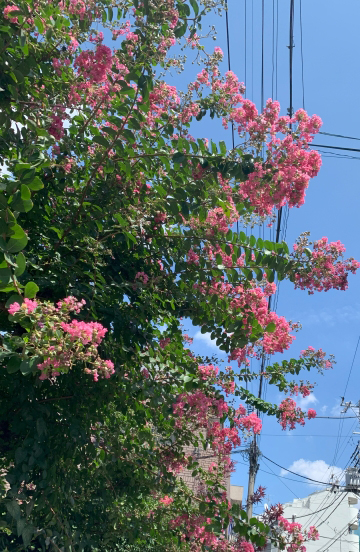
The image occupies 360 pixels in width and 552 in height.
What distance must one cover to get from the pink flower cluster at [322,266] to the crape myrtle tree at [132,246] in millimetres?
11

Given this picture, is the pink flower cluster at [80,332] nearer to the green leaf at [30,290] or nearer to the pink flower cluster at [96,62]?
the green leaf at [30,290]

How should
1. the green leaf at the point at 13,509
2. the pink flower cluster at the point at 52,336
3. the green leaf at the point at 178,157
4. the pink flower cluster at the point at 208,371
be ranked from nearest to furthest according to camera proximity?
the pink flower cluster at the point at 52,336, the green leaf at the point at 13,509, the green leaf at the point at 178,157, the pink flower cluster at the point at 208,371

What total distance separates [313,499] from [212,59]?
3392 cm

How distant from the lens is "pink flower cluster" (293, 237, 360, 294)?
3.33m

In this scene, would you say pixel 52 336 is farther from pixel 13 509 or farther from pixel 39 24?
pixel 39 24

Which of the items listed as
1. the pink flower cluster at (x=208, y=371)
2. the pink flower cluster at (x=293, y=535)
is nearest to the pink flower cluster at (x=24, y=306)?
the pink flower cluster at (x=208, y=371)

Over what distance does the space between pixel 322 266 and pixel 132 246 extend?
1349 mm

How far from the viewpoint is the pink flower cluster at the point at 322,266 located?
3.33m

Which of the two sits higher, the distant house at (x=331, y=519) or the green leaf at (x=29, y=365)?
the distant house at (x=331, y=519)

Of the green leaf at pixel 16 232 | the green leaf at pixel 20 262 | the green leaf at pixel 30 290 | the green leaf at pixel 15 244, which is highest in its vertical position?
the green leaf at pixel 16 232

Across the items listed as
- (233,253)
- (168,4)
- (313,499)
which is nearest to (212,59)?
(168,4)

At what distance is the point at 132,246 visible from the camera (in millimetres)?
3568

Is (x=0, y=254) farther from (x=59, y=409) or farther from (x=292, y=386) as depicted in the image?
(x=292, y=386)

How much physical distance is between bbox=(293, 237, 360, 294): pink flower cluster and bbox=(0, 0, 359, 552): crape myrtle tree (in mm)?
11
